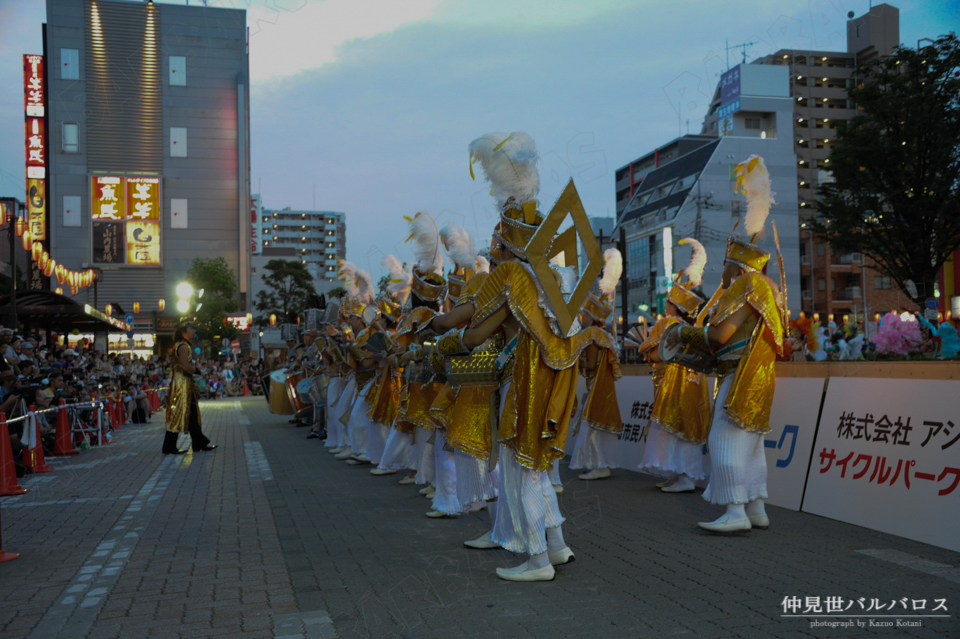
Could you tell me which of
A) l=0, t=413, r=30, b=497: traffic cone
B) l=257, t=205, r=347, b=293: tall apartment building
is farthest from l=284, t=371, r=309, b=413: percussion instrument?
l=257, t=205, r=347, b=293: tall apartment building

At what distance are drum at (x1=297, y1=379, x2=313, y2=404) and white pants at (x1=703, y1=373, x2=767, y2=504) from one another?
1093 cm

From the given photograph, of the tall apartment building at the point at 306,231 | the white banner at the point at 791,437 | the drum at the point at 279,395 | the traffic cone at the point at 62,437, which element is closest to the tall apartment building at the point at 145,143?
the drum at the point at 279,395

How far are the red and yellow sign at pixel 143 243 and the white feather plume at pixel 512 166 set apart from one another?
5118 centimetres

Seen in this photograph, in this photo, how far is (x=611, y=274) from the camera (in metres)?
9.83

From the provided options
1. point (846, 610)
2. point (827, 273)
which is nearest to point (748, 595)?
point (846, 610)

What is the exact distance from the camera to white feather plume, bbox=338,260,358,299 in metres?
12.3

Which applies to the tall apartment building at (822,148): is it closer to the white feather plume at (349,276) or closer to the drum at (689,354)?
the white feather plume at (349,276)

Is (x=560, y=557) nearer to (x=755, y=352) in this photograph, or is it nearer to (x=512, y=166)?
(x=755, y=352)

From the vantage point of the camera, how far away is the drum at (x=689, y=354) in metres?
6.26

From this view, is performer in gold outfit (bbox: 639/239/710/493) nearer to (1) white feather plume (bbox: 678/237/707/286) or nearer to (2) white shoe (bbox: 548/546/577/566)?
(1) white feather plume (bbox: 678/237/707/286)

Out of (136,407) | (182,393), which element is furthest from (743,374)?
(136,407)

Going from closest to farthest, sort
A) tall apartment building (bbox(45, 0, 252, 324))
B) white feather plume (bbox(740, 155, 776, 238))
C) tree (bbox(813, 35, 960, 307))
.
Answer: white feather plume (bbox(740, 155, 776, 238)) → tree (bbox(813, 35, 960, 307)) → tall apartment building (bbox(45, 0, 252, 324))

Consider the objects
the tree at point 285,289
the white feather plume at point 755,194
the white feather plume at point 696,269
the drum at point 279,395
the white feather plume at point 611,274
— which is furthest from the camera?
the tree at point 285,289

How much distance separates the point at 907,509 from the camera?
18.6 ft
